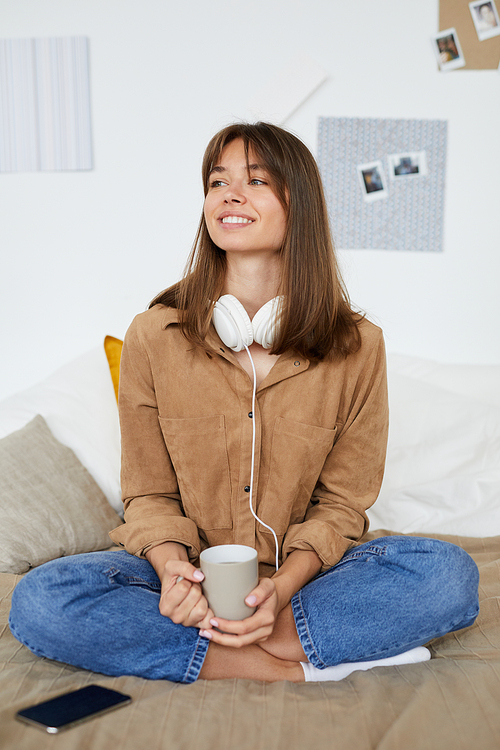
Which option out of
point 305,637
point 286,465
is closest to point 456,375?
point 286,465

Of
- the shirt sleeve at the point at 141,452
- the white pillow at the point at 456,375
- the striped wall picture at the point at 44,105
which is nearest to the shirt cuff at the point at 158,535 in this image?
the shirt sleeve at the point at 141,452

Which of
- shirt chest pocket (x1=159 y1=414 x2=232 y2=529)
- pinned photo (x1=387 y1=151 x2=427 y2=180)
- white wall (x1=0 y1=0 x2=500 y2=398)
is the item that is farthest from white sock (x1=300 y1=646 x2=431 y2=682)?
pinned photo (x1=387 y1=151 x2=427 y2=180)

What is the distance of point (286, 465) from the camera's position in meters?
1.27

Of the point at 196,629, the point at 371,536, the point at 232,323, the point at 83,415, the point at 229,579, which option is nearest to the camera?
the point at 229,579

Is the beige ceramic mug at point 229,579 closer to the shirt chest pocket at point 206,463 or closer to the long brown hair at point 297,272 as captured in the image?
the shirt chest pocket at point 206,463

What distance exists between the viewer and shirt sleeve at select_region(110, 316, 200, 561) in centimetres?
124

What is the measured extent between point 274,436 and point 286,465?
6cm

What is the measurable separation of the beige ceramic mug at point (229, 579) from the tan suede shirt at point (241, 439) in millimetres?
241

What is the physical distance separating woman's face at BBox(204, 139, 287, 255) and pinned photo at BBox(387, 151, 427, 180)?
103 centimetres

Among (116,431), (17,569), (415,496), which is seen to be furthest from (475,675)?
(116,431)

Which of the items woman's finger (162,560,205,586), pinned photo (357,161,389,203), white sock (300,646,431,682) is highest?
pinned photo (357,161,389,203)

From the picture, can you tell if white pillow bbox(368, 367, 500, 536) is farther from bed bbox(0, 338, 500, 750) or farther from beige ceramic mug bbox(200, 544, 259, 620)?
beige ceramic mug bbox(200, 544, 259, 620)

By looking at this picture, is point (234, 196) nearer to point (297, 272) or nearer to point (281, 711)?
point (297, 272)

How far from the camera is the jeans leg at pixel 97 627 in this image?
1002 millimetres
